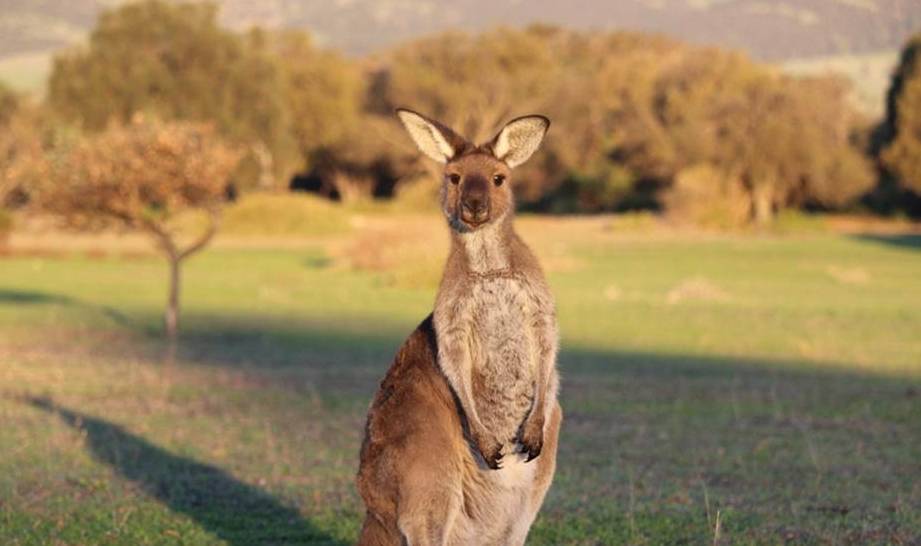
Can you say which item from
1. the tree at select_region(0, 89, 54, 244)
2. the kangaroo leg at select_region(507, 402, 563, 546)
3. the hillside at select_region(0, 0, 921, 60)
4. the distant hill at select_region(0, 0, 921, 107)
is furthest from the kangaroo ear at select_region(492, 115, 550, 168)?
the hillside at select_region(0, 0, 921, 60)

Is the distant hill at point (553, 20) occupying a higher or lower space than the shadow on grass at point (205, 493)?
higher

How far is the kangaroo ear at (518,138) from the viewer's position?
5.79 metres

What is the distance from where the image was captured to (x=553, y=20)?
102 metres

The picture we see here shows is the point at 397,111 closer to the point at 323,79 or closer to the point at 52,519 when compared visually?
the point at 52,519

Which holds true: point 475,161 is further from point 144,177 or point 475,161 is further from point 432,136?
point 144,177

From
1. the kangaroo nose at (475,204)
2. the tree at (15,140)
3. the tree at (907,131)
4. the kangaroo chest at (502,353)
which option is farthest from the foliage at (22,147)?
the tree at (907,131)

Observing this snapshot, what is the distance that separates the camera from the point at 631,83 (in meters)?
71.9

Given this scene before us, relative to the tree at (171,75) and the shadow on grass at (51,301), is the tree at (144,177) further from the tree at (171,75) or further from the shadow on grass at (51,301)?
the tree at (171,75)

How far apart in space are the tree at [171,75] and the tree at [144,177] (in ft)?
111

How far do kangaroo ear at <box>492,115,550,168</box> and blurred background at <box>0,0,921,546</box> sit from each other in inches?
108

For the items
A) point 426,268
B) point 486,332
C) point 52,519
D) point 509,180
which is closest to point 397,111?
point 509,180

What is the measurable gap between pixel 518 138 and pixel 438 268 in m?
27.4

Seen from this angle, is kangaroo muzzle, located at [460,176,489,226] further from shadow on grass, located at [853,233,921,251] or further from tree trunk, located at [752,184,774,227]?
tree trunk, located at [752,184,774,227]

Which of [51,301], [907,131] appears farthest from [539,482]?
[907,131]
